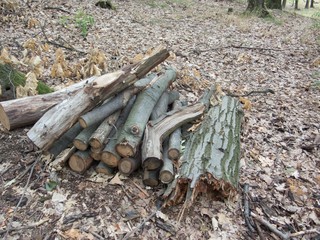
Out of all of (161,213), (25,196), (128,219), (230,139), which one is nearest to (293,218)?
(230,139)

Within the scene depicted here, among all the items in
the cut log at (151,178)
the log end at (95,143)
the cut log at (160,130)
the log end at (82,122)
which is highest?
the log end at (82,122)

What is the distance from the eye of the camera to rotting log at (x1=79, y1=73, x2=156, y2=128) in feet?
10.9

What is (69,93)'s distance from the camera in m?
4.13

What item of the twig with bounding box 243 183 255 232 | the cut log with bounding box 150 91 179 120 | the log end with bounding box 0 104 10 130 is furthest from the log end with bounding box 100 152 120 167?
the twig with bounding box 243 183 255 232

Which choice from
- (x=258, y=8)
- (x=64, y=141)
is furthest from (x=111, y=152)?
(x=258, y=8)

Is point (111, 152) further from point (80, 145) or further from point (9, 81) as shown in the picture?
point (9, 81)

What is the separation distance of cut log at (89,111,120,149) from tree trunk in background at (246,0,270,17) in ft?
39.7

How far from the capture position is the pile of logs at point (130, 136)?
3.20 metres

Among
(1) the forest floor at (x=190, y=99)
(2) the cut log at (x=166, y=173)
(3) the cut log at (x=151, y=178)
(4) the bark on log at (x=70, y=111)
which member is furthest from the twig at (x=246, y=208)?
(4) the bark on log at (x=70, y=111)

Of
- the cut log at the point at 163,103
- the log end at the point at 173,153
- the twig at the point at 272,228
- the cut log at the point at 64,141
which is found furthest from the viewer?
the cut log at the point at 163,103

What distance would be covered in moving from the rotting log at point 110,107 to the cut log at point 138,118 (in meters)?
0.12

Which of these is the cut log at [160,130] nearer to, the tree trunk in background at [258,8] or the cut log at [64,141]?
the cut log at [64,141]

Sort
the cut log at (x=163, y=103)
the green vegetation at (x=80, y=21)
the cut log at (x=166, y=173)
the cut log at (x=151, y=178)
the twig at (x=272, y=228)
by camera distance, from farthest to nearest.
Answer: the green vegetation at (x=80, y=21), the cut log at (x=163, y=103), the cut log at (x=151, y=178), the cut log at (x=166, y=173), the twig at (x=272, y=228)

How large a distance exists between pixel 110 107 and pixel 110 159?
61 centimetres
